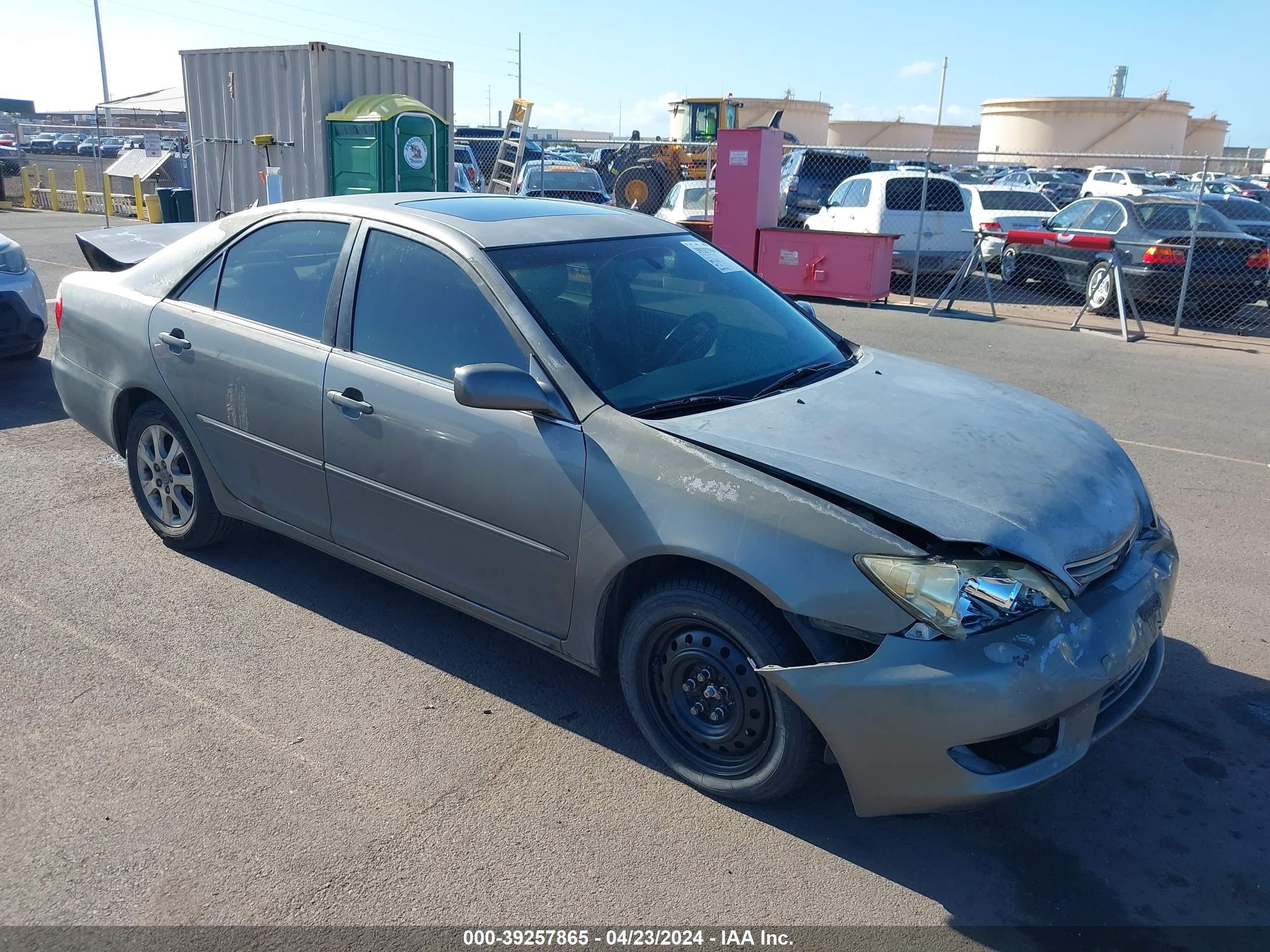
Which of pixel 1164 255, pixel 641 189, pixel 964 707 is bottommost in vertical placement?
pixel 964 707

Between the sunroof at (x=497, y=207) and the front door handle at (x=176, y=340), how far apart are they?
114 cm

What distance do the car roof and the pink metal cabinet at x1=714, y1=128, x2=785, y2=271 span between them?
9276 mm

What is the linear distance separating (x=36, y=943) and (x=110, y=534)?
9.66ft

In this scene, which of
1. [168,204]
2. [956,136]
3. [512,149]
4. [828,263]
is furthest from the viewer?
[956,136]

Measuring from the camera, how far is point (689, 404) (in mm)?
3375

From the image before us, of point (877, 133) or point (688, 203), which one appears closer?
point (688, 203)

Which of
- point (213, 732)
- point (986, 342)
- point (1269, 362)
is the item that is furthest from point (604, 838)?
point (1269, 362)

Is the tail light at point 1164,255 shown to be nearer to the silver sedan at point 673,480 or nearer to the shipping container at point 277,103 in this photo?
the shipping container at point 277,103

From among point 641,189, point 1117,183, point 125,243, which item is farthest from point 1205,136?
point 125,243

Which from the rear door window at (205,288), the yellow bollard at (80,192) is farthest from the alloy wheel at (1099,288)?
the yellow bollard at (80,192)

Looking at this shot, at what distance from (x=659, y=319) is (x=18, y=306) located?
6208 millimetres

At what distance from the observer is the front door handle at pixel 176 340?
4.37m

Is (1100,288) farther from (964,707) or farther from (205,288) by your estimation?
(964,707)

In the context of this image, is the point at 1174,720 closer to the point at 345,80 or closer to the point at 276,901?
the point at 276,901
